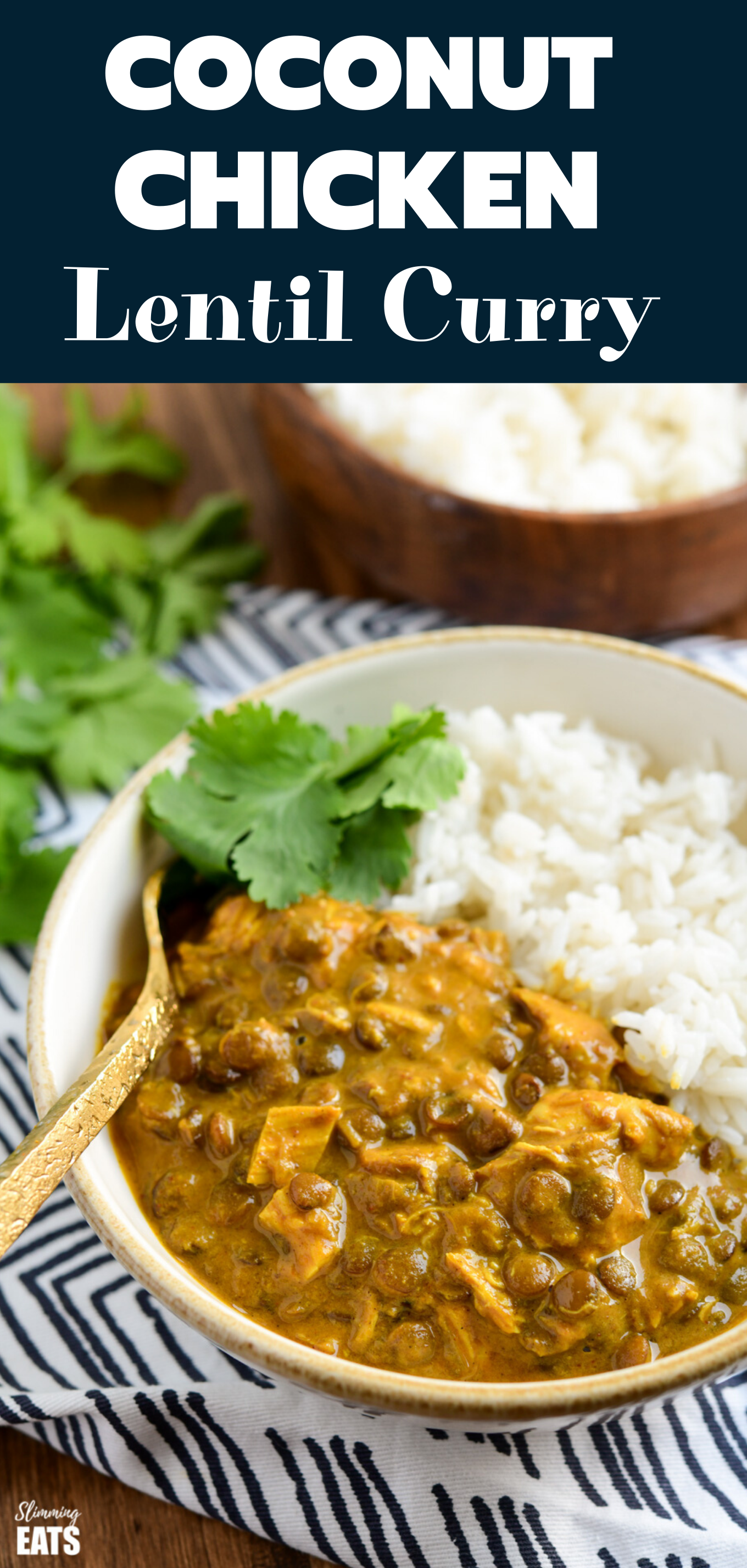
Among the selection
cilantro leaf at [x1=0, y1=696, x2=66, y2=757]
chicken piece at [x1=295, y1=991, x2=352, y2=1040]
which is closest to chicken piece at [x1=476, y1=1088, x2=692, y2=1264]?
chicken piece at [x1=295, y1=991, x2=352, y2=1040]

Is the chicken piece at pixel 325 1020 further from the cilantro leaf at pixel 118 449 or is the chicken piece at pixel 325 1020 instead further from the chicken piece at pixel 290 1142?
the cilantro leaf at pixel 118 449

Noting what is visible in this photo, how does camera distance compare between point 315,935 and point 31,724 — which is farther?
point 31,724

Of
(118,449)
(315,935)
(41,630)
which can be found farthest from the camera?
(118,449)

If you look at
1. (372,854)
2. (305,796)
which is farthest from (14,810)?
(372,854)

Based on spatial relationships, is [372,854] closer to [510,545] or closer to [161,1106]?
[161,1106]

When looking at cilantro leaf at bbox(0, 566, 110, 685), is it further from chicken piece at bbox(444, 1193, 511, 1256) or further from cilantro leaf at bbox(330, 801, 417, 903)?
chicken piece at bbox(444, 1193, 511, 1256)

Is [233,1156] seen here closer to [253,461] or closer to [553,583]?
[553,583]
